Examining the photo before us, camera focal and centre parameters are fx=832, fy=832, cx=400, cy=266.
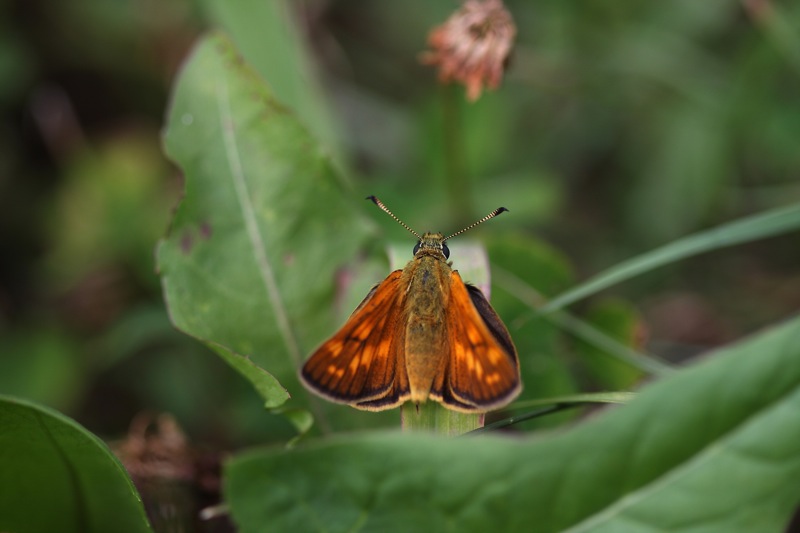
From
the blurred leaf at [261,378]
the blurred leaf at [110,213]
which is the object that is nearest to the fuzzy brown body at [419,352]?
the blurred leaf at [261,378]

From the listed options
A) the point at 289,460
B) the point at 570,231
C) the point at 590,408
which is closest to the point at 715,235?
the point at 590,408

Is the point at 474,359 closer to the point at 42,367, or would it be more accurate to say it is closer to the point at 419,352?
the point at 419,352

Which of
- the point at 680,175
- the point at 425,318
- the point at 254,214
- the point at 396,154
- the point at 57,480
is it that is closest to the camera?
the point at 57,480

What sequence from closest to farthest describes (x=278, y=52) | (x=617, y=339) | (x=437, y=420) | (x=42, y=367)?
(x=437, y=420), (x=617, y=339), (x=278, y=52), (x=42, y=367)

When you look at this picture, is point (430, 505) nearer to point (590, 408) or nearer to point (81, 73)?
point (590, 408)

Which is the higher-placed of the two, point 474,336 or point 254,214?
point 254,214

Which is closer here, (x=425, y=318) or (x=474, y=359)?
(x=474, y=359)

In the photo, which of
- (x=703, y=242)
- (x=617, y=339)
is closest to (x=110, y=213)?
(x=617, y=339)

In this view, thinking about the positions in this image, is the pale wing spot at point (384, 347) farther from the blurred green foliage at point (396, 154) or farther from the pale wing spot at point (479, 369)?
the blurred green foliage at point (396, 154)
